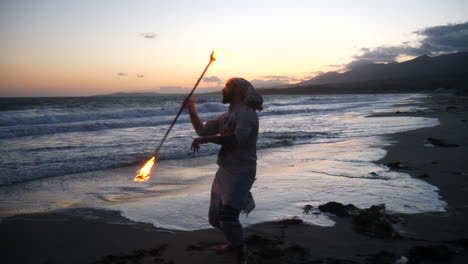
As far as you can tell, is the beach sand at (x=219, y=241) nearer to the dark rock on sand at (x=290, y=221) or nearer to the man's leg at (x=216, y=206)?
the dark rock on sand at (x=290, y=221)

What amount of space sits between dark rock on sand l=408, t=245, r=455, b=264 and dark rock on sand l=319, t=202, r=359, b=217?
1.34m

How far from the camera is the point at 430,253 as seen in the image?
406 centimetres

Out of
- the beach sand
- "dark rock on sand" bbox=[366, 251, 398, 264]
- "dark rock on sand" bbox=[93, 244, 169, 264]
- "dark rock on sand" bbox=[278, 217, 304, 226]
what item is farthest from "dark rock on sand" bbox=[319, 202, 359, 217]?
"dark rock on sand" bbox=[93, 244, 169, 264]

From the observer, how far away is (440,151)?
1029 cm

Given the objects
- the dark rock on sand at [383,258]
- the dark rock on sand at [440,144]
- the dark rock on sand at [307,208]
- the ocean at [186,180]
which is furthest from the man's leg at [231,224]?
the dark rock on sand at [440,144]

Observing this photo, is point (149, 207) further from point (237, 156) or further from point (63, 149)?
point (63, 149)

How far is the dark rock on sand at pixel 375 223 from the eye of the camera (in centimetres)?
467

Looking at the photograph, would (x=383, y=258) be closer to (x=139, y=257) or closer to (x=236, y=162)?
(x=236, y=162)

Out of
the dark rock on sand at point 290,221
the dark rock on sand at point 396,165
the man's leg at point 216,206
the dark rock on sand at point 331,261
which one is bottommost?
the dark rock on sand at point 331,261

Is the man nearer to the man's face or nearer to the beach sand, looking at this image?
the man's face

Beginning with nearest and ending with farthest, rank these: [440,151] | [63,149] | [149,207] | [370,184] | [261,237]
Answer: [261,237], [149,207], [370,184], [440,151], [63,149]

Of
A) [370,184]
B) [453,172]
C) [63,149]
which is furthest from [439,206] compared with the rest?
[63,149]

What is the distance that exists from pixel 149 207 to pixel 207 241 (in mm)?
1813

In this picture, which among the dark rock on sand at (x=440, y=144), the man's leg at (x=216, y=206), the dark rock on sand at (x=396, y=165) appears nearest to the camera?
the man's leg at (x=216, y=206)
